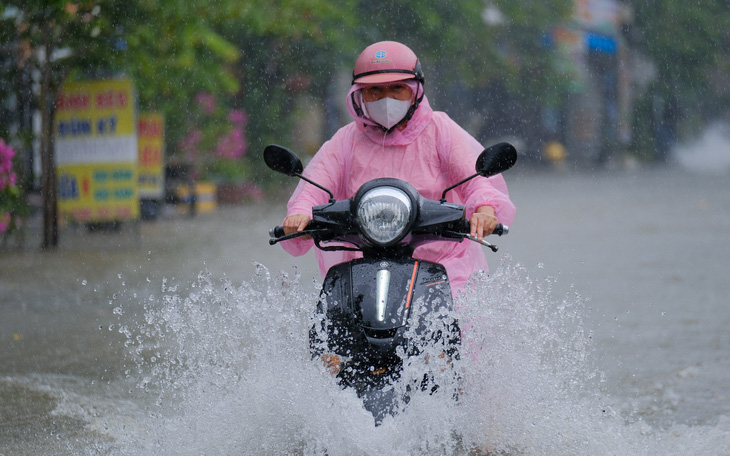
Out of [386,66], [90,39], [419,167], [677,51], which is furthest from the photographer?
[677,51]

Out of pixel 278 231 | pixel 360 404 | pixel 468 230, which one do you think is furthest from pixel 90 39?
pixel 360 404

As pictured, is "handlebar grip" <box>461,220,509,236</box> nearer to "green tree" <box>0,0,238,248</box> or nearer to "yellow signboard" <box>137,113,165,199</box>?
"green tree" <box>0,0,238,248</box>

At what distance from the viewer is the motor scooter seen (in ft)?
12.4

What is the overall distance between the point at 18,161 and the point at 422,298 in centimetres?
852

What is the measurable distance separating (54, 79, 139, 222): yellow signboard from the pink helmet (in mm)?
8380

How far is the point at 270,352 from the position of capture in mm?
4148

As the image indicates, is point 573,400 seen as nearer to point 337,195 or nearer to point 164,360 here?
point 337,195

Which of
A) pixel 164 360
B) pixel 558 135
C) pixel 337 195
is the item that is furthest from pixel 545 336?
pixel 558 135

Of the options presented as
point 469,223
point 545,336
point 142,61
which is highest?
point 142,61

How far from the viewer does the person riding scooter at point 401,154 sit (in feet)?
13.8

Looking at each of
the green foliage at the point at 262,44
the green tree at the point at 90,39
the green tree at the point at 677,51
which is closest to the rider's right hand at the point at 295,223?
the green foliage at the point at 262,44

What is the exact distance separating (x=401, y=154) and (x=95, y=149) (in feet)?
28.0

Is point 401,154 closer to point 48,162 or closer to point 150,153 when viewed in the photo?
point 48,162

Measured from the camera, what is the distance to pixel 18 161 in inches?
448
